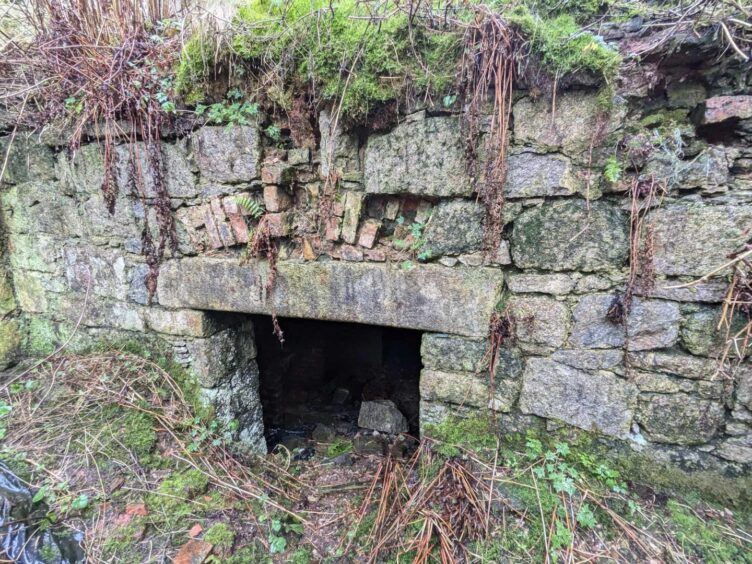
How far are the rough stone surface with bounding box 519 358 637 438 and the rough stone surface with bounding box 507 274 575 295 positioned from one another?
0.33 metres

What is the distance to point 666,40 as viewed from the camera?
1.32m

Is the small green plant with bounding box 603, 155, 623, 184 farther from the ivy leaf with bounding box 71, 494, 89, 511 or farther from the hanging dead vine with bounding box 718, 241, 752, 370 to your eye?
the ivy leaf with bounding box 71, 494, 89, 511

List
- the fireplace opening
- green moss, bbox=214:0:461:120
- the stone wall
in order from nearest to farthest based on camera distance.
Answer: the stone wall → green moss, bbox=214:0:461:120 → the fireplace opening

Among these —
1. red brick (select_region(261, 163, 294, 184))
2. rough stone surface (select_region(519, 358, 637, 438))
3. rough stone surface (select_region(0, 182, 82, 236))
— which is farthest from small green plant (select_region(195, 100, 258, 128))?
rough stone surface (select_region(519, 358, 637, 438))

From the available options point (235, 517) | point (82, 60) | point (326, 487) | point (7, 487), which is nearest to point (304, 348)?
point (326, 487)

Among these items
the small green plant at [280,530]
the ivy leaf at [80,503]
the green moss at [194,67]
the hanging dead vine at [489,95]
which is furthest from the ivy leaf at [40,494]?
the hanging dead vine at [489,95]

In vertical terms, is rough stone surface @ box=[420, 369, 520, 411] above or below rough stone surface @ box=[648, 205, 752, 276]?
below

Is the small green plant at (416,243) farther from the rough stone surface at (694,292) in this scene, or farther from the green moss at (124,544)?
the green moss at (124,544)

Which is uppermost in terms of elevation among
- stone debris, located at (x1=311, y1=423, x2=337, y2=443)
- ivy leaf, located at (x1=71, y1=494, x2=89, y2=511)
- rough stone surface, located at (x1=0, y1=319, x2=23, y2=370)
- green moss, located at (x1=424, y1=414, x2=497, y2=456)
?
rough stone surface, located at (x1=0, y1=319, x2=23, y2=370)

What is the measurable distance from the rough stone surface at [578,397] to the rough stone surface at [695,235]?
53 cm

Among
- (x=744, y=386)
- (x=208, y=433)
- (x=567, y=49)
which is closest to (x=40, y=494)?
(x=208, y=433)

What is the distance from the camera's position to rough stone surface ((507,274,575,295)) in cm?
158

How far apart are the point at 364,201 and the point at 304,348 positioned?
8.93 feet

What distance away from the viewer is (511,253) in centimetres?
162
